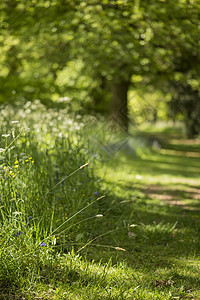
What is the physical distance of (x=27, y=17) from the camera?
9.47 meters

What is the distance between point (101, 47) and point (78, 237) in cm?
930

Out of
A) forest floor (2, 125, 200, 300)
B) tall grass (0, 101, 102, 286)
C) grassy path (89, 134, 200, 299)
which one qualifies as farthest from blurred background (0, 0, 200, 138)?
forest floor (2, 125, 200, 300)

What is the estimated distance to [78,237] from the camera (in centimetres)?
385

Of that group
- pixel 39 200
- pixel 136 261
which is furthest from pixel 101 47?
pixel 136 261

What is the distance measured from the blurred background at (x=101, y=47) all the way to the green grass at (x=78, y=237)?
1.49 meters

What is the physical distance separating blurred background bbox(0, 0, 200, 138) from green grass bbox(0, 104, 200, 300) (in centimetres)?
149

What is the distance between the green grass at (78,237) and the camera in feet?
9.83

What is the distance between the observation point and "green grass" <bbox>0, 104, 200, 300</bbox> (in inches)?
118

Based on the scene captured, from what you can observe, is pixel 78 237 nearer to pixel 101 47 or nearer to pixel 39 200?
pixel 39 200

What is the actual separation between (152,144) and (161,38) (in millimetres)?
6537

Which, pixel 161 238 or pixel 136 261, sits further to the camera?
pixel 161 238

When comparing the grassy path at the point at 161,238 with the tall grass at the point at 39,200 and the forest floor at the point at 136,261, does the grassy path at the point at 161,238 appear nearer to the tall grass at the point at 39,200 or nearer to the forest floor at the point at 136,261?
the forest floor at the point at 136,261

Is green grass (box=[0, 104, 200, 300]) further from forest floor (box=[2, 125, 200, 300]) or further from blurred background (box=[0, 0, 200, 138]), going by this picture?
blurred background (box=[0, 0, 200, 138])

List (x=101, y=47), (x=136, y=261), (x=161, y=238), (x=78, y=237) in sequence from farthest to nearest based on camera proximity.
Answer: (x=101, y=47) < (x=161, y=238) < (x=78, y=237) < (x=136, y=261)
